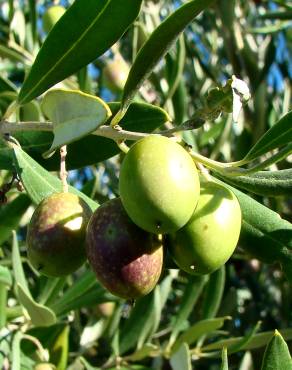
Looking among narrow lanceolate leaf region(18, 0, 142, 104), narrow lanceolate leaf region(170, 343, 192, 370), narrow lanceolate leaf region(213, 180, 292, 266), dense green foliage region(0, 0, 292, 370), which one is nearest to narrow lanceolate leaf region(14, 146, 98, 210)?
dense green foliage region(0, 0, 292, 370)

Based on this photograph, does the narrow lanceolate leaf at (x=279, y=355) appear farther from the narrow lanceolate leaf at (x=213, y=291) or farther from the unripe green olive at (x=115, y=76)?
Result: the unripe green olive at (x=115, y=76)

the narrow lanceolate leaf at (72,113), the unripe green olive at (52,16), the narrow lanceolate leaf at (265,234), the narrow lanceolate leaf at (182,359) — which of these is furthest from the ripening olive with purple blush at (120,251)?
the unripe green olive at (52,16)

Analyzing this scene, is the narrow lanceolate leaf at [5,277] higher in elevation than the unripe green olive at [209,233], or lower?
lower

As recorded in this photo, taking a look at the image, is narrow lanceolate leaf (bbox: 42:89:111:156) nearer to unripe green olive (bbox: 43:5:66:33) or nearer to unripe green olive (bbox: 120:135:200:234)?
unripe green olive (bbox: 120:135:200:234)

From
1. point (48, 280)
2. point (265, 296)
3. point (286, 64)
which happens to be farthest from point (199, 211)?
point (286, 64)

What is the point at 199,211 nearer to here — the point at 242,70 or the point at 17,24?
the point at 17,24

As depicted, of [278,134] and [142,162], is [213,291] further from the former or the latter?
[142,162]
